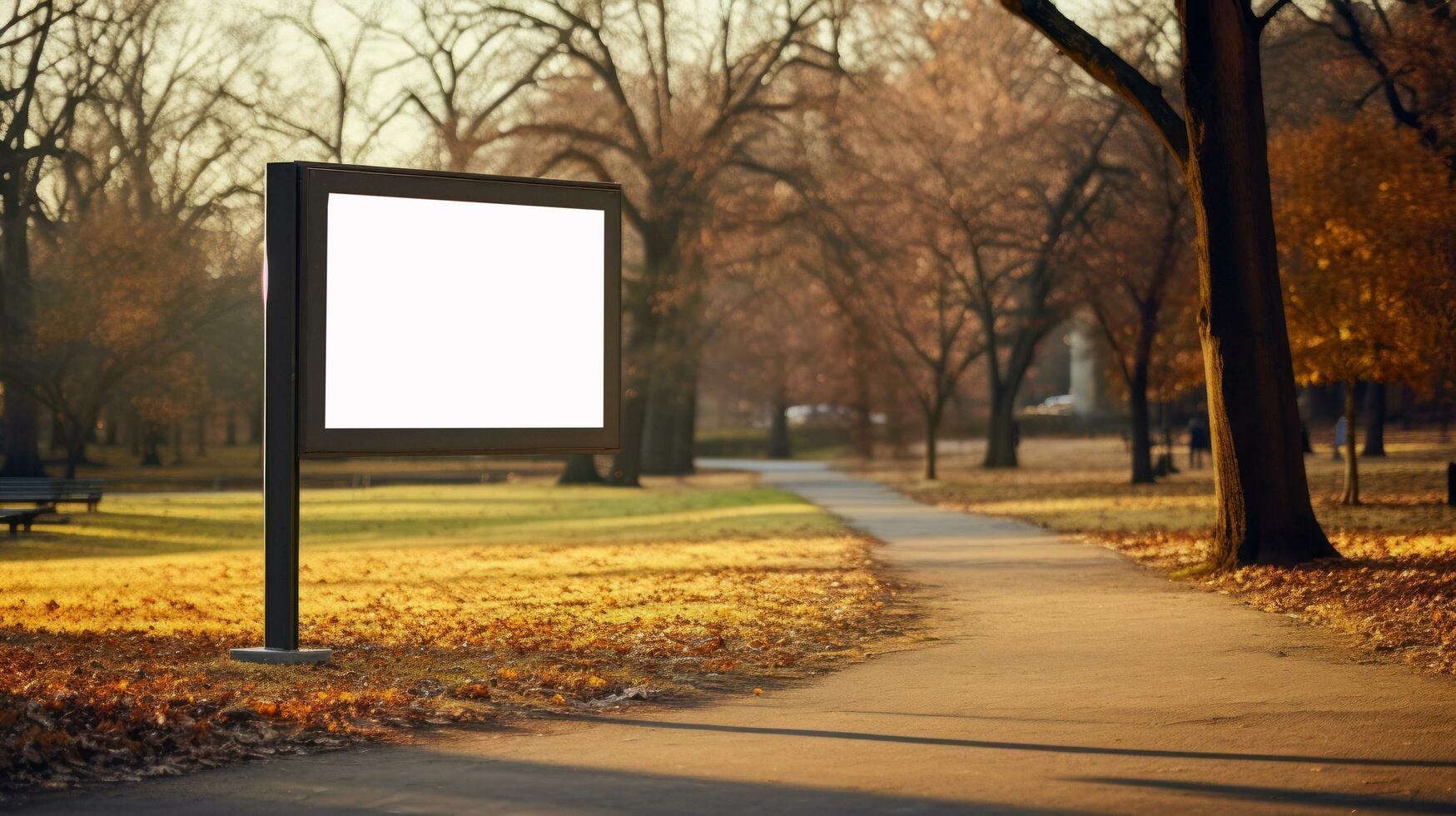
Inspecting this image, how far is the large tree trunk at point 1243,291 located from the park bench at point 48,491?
20.9 meters

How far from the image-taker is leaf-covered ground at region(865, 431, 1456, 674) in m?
11.1

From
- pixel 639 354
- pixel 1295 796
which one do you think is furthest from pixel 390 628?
pixel 639 354

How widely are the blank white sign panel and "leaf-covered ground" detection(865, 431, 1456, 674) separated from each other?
19.2 feet

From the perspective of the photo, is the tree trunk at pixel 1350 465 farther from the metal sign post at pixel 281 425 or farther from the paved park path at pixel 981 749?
the metal sign post at pixel 281 425

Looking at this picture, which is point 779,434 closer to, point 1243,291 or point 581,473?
point 581,473

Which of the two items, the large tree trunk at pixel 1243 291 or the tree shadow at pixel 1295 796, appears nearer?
the tree shadow at pixel 1295 796

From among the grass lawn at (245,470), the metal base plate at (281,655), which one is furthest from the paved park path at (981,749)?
the grass lawn at (245,470)

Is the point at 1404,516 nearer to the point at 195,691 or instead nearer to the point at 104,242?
the point at 195,691

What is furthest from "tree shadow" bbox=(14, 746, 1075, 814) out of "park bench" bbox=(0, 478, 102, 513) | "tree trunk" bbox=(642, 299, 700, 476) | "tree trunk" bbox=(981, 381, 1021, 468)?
"tree trunk" bbox=(981, 381, 1021, 468)

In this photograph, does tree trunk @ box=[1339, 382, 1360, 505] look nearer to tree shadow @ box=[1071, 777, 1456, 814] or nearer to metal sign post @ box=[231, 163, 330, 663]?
metal sign post @ box=[231, 163, 330, 663]

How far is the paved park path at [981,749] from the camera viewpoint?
6.07m

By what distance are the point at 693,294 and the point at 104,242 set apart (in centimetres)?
1421

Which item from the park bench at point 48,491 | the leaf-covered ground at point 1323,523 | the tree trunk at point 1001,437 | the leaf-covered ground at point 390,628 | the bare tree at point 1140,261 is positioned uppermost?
Answer: the bare tree at point 1140,261

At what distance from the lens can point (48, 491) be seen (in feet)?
89.0
